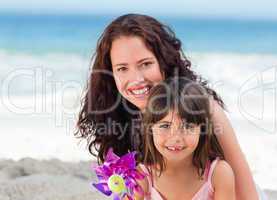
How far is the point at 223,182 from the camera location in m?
2.64

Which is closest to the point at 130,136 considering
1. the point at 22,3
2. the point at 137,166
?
the point at 137,166

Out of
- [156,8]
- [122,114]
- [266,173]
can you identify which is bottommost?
[266,173]

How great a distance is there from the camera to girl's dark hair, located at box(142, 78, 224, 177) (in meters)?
2.55

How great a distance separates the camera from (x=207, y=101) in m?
2.63

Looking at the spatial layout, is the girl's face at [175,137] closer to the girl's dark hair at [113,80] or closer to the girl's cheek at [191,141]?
the girl's cheek at [191,141]

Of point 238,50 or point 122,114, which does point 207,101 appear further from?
point 238,50

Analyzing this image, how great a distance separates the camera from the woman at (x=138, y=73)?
9.16ft

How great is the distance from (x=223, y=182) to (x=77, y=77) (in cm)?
522

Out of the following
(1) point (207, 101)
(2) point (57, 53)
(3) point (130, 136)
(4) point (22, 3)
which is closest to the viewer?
(1) point (207, 101)

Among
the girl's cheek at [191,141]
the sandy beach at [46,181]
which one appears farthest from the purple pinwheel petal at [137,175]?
the sandy beach at [46,181]

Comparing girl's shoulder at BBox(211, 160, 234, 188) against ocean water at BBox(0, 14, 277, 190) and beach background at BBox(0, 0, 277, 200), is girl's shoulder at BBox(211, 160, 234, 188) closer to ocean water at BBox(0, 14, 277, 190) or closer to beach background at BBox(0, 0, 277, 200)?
beach background at BBox(0, 0, 277, 200)

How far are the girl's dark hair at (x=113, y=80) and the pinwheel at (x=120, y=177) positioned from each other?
0.86ft

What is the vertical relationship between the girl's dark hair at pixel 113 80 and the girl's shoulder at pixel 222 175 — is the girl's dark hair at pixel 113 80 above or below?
above

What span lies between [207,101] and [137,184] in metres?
0.44
